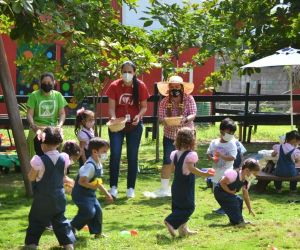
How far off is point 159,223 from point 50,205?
185cm

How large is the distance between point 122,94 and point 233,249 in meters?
3.51

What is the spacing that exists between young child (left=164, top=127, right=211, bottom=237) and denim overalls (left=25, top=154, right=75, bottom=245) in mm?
Answer: 1131

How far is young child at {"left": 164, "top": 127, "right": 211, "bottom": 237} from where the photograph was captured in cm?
650

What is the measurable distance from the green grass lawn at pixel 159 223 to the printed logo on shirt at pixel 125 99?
1.30 metres

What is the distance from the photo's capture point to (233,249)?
19.4ft

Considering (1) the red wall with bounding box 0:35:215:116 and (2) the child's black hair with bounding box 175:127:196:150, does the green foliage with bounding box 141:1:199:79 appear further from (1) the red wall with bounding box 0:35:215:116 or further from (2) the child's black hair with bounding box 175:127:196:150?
(1) the red wall with bounding box 0:35:215:116

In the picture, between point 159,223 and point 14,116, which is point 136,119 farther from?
point 159,223

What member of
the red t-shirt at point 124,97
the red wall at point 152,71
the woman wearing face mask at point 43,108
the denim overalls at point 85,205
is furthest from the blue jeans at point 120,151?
the red wall at point 152,71

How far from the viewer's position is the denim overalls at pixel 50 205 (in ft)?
19.1

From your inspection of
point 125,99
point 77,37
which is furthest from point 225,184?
point 77,37

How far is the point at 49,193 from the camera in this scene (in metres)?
5.82

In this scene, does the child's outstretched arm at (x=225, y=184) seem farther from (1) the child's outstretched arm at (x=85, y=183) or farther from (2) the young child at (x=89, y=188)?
(1) the child's outstretched arm at (x=85, y=183)

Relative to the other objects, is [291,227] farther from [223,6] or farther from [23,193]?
[223,6]

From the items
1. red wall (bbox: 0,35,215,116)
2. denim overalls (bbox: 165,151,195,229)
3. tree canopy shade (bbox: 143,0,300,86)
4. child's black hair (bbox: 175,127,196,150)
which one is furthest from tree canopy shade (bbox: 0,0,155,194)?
red wall (bbox: 0,35,215,116)
